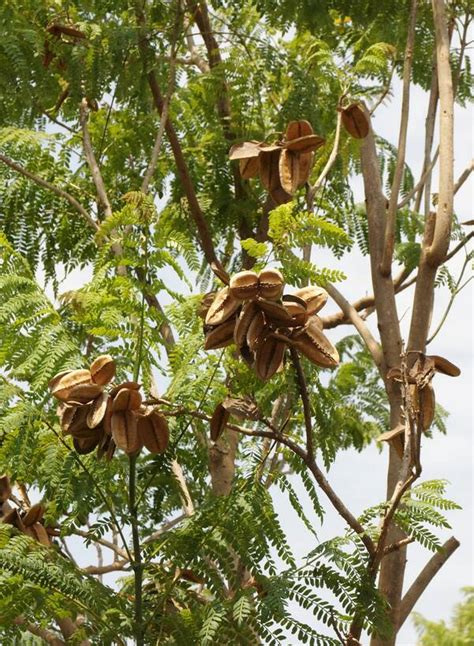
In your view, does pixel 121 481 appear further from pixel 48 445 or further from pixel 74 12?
pixel 74 12

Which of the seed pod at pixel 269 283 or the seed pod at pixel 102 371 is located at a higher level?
the seed pod at pixel 269 283

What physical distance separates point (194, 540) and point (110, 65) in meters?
2.38

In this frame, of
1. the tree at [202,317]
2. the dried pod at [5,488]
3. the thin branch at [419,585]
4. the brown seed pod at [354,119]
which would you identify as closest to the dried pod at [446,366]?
the tree at [202,317]

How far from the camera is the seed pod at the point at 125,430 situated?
2459mm

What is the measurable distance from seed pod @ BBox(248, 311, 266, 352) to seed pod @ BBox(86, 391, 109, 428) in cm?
37

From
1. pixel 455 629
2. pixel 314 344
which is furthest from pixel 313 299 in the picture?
pixel 455 629

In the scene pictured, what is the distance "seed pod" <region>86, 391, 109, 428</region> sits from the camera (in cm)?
246

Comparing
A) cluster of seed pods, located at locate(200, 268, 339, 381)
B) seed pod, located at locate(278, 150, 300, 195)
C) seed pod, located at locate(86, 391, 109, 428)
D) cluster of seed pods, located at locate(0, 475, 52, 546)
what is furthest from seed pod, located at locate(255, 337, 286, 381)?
cluster of seed pods, located at locate(0, 475, 52, 546)

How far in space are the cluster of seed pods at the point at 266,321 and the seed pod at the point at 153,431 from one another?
0.24 metres

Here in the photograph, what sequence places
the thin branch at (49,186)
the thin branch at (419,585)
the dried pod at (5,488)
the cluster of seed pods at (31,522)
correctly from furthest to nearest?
the thin branch at (49,186), the thin branch at (419,585), the dried pod at (5,488), the cluster of seed pods at (31,522)

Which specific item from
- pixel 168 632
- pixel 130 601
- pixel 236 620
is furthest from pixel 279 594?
pixel 130 601

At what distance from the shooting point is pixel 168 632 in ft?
8.48

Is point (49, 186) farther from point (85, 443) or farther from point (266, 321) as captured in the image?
point (266, 321)

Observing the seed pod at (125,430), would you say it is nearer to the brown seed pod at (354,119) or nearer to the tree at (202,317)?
the tree at (202,317)
